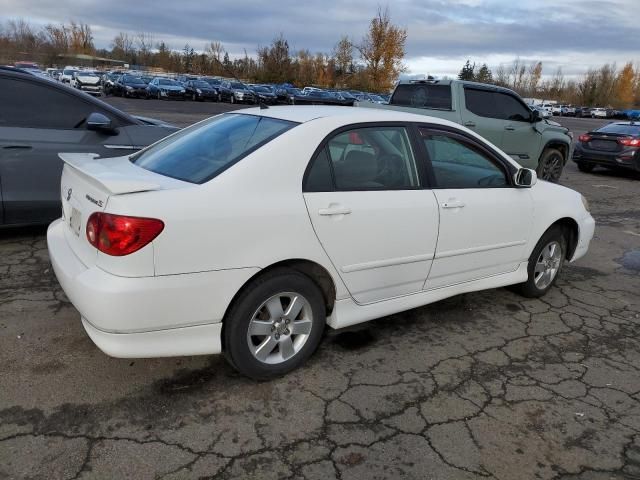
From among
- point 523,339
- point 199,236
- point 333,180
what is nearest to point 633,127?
point 523,339

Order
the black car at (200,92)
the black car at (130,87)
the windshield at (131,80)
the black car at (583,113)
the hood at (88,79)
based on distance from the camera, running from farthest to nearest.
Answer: the black car at (583,113), the black car at (200,92), the windshield at (131,80), the black car at (130,87), the hood at (88,79)

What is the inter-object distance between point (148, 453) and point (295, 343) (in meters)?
1.04

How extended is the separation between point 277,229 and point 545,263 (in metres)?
2.84

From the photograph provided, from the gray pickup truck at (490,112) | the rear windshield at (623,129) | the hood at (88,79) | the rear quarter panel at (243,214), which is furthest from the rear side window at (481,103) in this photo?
the hood at (88,79)

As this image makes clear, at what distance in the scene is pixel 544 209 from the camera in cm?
431

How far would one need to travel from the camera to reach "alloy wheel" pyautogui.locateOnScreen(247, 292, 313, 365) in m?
2.93

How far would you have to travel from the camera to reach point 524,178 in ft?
13.4

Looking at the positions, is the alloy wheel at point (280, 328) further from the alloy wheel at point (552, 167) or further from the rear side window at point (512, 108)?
the alloy wheel at point (552, 167)

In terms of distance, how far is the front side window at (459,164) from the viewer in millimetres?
3642

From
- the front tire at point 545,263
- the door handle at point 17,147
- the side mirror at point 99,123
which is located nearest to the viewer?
the front tire at point 545,263

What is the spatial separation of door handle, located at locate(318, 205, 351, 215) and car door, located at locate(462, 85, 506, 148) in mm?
6275

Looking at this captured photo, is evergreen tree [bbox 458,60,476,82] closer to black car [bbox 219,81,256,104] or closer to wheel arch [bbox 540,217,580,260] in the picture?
black car [bbox 219,81,256,104]

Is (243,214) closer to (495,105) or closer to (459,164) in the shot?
(459,164)

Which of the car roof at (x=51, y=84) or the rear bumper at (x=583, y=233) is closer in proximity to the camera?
the rear bumper at (x=583, y=233)
